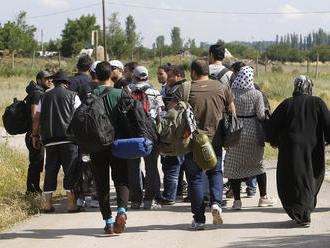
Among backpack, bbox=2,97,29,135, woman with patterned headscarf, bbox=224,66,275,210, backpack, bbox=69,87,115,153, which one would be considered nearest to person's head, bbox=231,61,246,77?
woman with patterned headscarf, bbox=224,66,275,210

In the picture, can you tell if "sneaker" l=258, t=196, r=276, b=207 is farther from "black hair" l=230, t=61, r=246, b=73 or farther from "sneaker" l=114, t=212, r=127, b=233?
"sneaker" l=114, t=212, r=127, b=233

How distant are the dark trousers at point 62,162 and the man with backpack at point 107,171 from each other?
5.14 feet

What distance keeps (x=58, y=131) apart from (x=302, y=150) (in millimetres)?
3263

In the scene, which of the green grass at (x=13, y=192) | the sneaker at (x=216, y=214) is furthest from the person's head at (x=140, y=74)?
the sneaker at (x=216, y=214)

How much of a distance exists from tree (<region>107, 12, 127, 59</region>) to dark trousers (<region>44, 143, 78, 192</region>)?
5464 centimetres

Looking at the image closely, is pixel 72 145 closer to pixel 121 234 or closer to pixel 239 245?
pixel 121 234

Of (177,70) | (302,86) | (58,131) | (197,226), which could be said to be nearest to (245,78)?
(177,70)

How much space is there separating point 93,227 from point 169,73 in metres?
2.60

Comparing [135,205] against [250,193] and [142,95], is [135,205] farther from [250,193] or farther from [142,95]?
[250,193]

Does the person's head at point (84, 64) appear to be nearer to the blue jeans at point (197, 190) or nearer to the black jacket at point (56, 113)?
the black jacket at point (56, 113)

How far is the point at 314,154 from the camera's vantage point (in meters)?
7.89

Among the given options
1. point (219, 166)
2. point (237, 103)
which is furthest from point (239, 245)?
point (237, 103)

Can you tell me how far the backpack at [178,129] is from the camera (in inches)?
299

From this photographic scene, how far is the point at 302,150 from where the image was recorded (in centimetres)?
781
